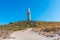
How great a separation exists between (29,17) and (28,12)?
292cm

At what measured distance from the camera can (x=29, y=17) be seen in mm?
71062

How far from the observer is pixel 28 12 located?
239 feet
